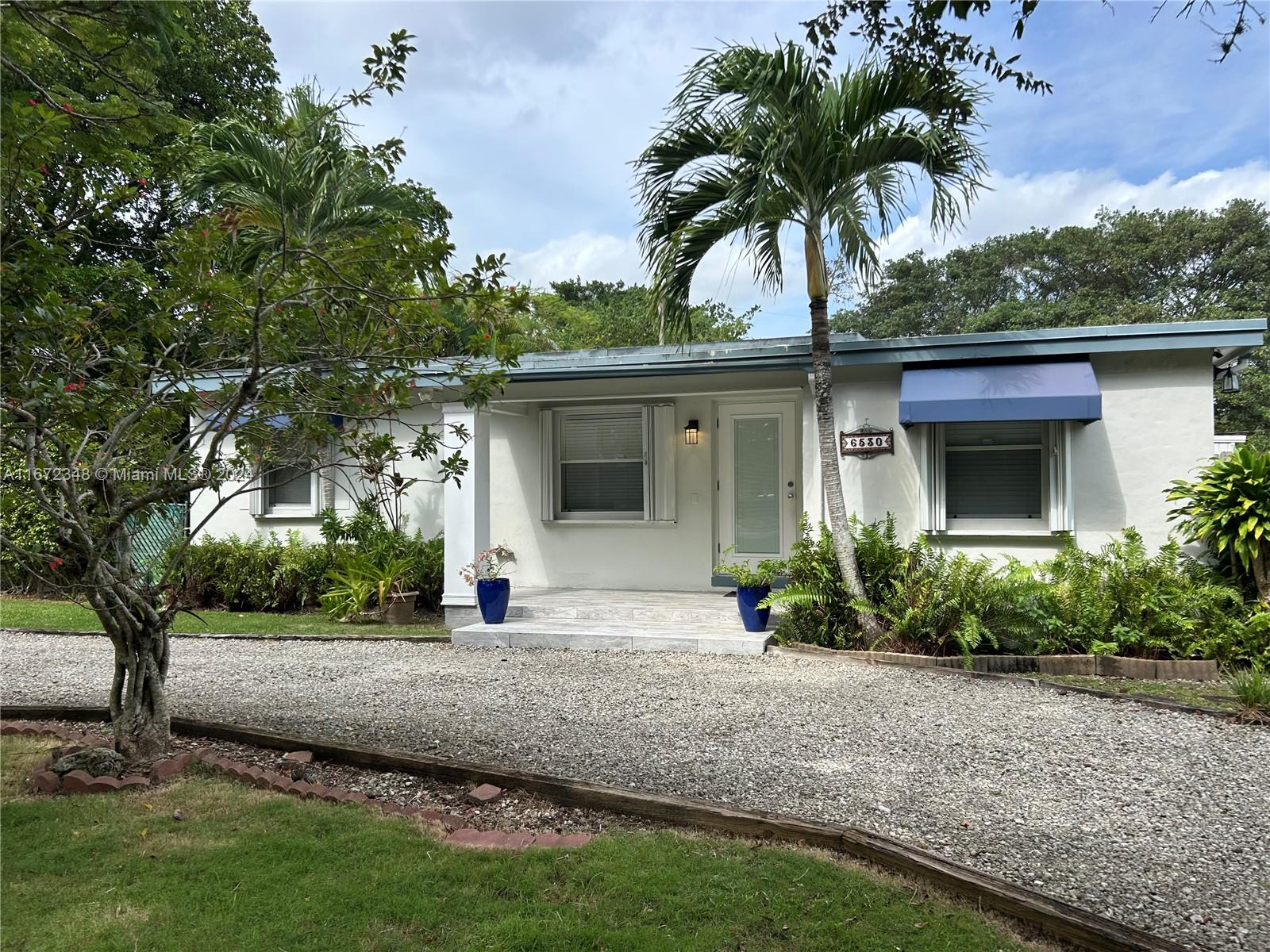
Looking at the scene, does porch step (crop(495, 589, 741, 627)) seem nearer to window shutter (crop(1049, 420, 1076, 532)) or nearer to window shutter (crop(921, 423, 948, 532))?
window shutter (crop(921, 423, 948, 532))

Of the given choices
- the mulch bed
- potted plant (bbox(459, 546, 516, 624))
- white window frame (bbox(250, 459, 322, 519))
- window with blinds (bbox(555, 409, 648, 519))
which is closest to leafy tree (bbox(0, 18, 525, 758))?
the mulch bed

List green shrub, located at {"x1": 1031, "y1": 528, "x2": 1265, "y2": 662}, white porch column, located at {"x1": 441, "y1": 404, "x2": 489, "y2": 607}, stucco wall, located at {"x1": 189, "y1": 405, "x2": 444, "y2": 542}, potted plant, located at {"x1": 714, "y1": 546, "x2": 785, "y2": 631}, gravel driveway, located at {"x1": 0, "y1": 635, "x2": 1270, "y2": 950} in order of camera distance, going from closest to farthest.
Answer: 1. gravel driveway, located at {"x1": 0, "y1": 635, "x2": 1270, "y2": 950}
2. green shrub, located at {"x1": 1031, "y1": 528, "x2": 1265, "y2": 662}
3. potted plant, located at {"x1": 714, "y1": 546, "x2": 785, "y2": 631}
4. white porch column, located at {"x1": 441, "y1": 404, "x2": 489, "y2": 607}
5. stucco wall, located at {"x1": 189, "y1": 405, "x2": 444, "y2": 542}

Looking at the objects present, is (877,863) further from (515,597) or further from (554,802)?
(515,597)

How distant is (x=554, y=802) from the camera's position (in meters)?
3.82

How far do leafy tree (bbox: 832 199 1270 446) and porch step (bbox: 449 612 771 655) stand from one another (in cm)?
1954

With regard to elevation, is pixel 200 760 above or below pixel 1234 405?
below

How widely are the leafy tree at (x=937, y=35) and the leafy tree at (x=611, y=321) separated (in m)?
25.9

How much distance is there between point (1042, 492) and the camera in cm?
799

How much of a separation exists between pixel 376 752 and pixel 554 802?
1170 millimetres

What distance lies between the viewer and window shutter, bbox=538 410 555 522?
417 inches

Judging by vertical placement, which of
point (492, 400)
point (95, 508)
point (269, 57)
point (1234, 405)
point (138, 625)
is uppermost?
point (269, 57)

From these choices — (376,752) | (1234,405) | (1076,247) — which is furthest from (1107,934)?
(1076,247)

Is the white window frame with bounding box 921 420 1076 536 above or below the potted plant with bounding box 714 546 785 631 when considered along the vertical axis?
above

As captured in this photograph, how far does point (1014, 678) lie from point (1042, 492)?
2.45m
